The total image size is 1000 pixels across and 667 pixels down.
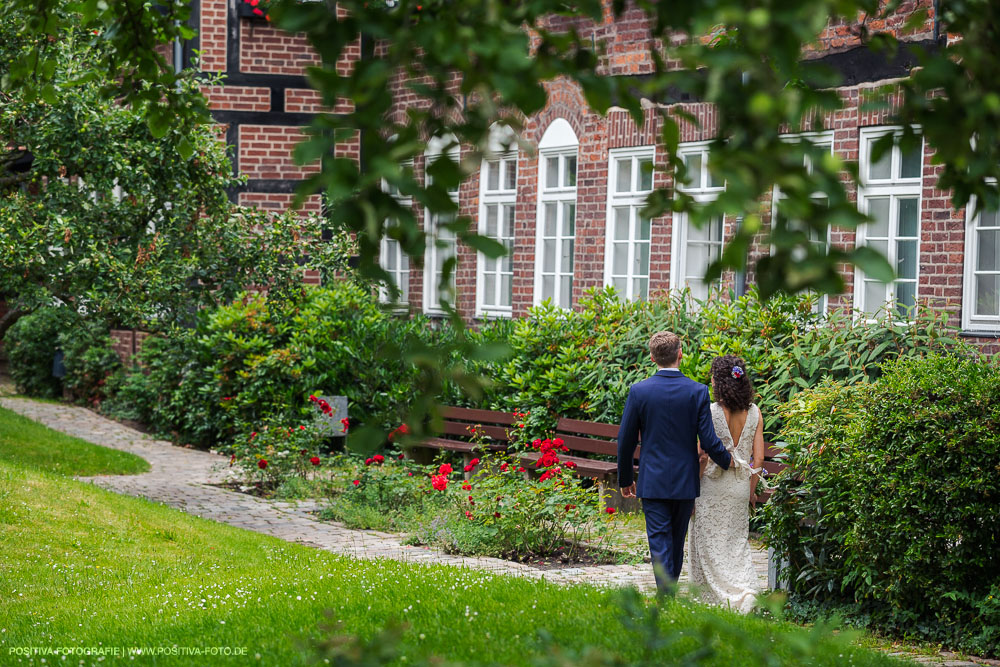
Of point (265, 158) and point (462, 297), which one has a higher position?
point (265, 158)

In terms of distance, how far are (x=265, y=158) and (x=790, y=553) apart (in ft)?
38.6

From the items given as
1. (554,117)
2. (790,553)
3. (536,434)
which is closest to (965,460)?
(790,553)

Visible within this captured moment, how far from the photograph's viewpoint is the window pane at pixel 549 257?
593 inches

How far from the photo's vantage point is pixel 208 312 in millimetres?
15289

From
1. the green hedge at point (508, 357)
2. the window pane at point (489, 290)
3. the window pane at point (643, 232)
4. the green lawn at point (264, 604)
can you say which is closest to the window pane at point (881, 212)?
the green hedge at point (508, 357)

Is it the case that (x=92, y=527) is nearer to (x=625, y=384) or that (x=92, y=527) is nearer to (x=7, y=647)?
(x=7, y=647)

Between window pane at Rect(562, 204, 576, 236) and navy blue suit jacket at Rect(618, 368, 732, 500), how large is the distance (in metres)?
7.72

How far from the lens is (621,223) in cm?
1414

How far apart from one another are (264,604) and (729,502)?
2.95 m

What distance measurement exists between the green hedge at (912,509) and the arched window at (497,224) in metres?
8.74

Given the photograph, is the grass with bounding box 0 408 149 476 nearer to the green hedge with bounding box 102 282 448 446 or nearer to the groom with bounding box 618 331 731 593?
the green hedge with bounding box 102 282 448 446

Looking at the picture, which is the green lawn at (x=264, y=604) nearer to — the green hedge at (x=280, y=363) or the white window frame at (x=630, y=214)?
the green hedge at (x=280, y=363)

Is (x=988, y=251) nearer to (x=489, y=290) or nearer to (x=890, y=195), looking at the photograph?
(x=890, y=195)

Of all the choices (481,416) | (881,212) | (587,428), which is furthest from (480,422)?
(881,212)
